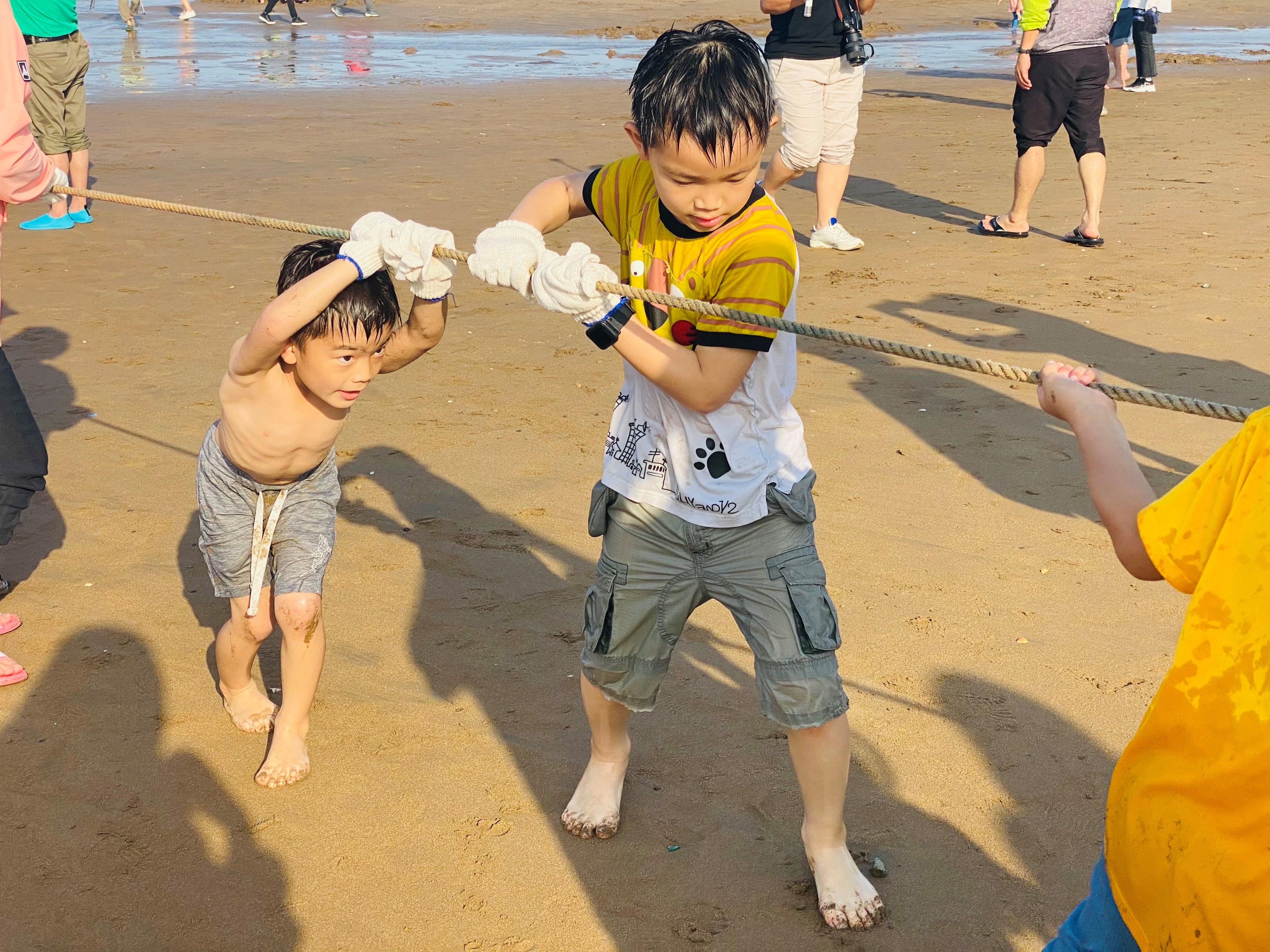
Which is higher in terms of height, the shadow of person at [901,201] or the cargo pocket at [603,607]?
the shadow of person at [901,201]

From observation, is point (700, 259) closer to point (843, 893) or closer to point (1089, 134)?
point (843, 893)

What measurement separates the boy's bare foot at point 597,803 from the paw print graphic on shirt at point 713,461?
0.84m

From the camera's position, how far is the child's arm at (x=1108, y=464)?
152cm

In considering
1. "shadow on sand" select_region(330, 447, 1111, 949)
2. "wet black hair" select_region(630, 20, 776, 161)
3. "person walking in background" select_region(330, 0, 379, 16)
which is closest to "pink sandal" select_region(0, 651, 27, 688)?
"shadow on sand" select_region(330, 447, 1111, 949)

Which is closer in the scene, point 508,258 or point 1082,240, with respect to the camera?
point 508,258

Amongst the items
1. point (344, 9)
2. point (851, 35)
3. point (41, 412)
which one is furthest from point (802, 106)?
point (344, 9)

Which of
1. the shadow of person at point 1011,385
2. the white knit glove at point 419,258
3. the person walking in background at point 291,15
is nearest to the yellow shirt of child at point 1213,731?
the white knit glove at point 419,258

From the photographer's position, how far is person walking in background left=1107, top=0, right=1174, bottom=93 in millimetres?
14203

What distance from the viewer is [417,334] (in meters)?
2.91

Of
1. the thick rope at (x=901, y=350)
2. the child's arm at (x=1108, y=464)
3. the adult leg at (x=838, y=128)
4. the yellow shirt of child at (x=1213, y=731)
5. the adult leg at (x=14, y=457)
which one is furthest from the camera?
the adult leg at (x=838, y=128)

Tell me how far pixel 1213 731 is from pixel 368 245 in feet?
6.43

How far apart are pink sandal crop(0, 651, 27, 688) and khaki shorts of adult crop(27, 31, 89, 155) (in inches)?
236

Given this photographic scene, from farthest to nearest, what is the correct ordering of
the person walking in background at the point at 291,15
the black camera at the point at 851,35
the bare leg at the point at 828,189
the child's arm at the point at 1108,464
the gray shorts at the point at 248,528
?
the person walking in background at the point at 291,15, the bare leg at the point at 828,189, the black camera at the point at 851,35, the gray shorts at the point at 248,528, the child's arm at the point at 1108,464

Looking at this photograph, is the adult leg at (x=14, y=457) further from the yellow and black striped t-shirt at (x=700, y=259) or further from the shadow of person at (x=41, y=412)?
the yellow and black striped t-shirt at (x=700, y=259)
